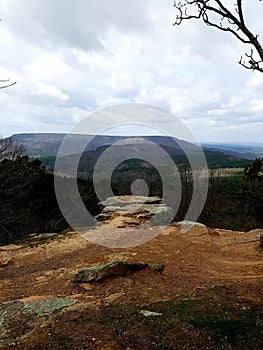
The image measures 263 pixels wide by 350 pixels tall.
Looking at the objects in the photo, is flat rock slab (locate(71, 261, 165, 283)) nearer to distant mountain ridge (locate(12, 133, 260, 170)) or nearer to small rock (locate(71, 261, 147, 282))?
small rock (locate(71, 261, 147, 282))

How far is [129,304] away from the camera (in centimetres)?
548

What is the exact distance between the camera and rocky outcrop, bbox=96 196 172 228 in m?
14.3

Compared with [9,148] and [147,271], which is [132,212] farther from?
[147,271]

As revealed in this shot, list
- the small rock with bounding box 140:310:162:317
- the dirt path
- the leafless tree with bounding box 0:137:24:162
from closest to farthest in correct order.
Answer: the small rock with bounding box 140:310:162:317 → the dirt path → the leafless tree with bounding box 0:137:24:162

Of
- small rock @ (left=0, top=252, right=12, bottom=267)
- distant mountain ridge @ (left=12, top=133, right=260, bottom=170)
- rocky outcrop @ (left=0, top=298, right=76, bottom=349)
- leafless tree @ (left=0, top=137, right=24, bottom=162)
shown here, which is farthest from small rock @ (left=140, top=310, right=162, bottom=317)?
leafless tree @ (left=0, top=137, right=24, bottom=162)

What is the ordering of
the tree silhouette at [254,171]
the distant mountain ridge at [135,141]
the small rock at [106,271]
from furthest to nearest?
1. the tree silhouette at [254,171]
2. the distant mountain ridge at [135,141]
3. the small rock at [106,271]

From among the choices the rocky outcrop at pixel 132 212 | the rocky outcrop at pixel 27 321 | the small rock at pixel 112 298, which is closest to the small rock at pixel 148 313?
the small rock at pixel 112 298

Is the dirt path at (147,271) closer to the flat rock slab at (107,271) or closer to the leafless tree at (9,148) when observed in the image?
the flat rock slab at (107,271)

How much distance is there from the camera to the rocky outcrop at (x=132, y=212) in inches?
564

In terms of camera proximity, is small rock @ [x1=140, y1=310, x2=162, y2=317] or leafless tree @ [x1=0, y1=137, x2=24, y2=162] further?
leafless tree @ [x1=0, y1=137, x2=24, y2=162]

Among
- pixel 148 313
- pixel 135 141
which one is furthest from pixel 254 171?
pixel 148 313

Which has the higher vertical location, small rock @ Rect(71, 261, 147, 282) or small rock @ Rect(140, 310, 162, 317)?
small rock @ Rect(140, 310, 162, 317)

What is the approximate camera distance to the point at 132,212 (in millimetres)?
15305

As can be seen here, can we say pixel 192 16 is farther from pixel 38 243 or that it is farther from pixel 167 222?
pixel 167 222
